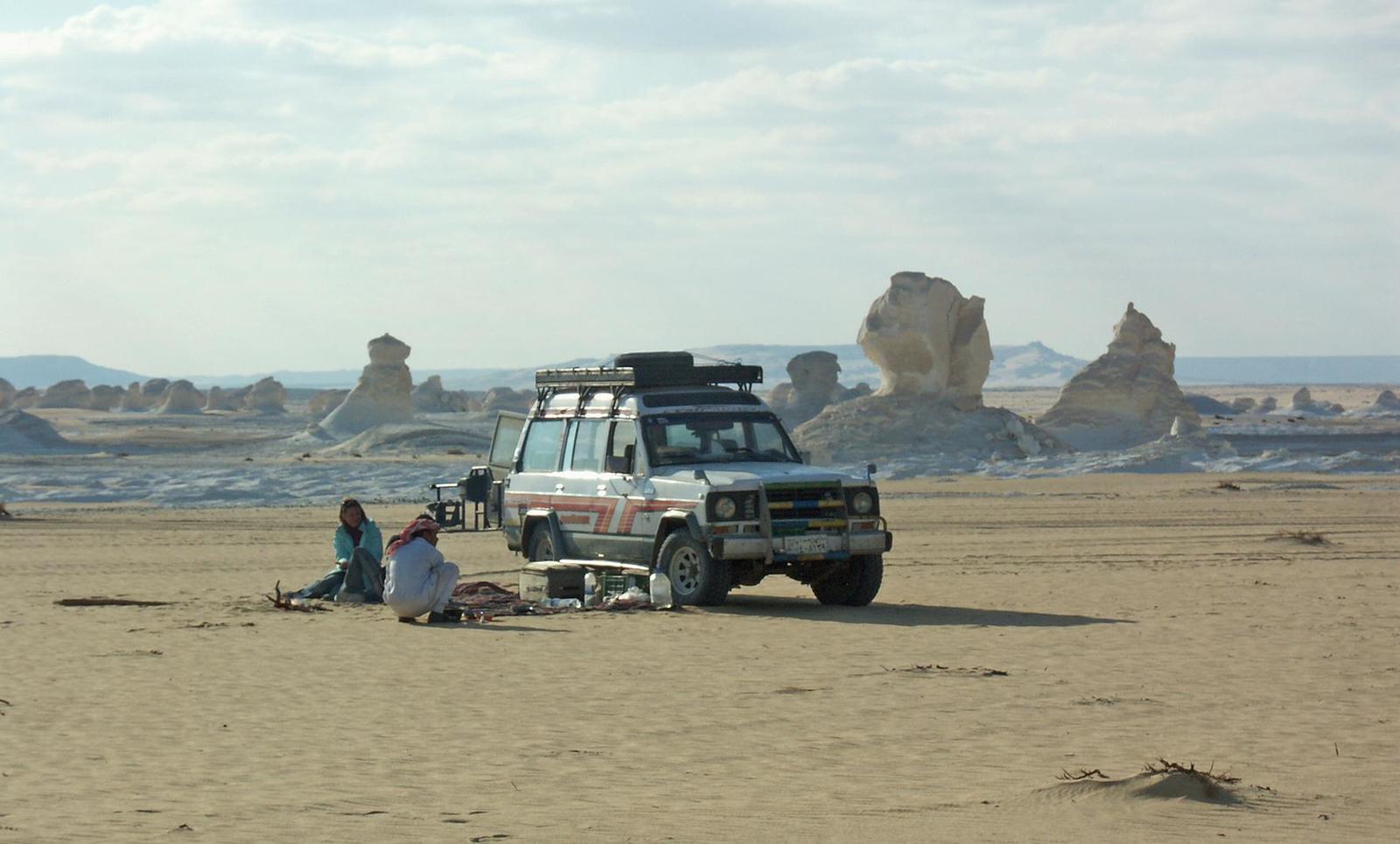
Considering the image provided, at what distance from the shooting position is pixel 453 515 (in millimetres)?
20516

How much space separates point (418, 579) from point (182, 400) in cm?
11543

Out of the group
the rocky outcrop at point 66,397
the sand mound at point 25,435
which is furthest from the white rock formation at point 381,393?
the rocky outcrop at point 66,397

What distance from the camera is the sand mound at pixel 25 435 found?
2670 inches

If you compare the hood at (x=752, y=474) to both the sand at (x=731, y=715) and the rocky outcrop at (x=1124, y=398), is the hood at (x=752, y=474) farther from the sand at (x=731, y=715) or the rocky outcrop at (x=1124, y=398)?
the rocky outcrop at (x=1124, y=398)

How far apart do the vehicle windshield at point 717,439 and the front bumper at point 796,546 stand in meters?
1.36

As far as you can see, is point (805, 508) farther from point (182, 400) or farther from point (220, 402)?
point (220, 402)

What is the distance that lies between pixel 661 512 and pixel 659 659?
3.68 meters

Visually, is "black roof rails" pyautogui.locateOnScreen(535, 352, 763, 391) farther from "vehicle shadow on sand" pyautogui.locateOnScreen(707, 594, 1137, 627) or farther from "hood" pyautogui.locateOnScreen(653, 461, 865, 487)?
"vehicle shadow on sand" pyautogui.locateOnScreen(707, 594, 1137, 627)

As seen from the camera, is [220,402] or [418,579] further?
[220,402]

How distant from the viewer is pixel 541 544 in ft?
59.7

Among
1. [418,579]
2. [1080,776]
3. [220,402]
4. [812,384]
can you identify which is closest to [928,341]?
[812,384]

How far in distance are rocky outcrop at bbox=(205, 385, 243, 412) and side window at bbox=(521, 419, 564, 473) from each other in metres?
112

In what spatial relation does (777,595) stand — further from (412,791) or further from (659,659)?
(412,791)

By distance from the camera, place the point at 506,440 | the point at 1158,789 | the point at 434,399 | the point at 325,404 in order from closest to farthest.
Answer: the point at 1158,789, the point at 506,440, the point at 434,399, the point at 325,404
